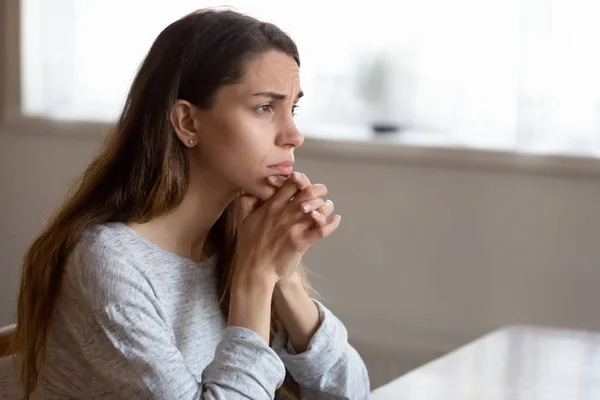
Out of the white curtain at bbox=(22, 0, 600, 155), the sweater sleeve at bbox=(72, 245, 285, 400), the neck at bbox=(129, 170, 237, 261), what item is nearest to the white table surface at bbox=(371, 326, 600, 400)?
the sweater sleeve at bbox=(72, 245, 285, 400)

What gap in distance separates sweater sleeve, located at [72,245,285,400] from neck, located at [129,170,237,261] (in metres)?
0.13

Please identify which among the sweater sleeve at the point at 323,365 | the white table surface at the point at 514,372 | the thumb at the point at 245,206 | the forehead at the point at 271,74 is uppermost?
the forehead at the point at 271,74

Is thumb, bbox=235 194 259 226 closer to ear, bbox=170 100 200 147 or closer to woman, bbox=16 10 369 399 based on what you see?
woman, bbox=16 10 369 399

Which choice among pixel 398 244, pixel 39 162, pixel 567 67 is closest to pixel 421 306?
pixel 398 244

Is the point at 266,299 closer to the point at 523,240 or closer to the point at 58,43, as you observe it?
the point at 523,240

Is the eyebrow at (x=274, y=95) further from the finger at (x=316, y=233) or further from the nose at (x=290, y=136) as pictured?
the finger at (x=316, y=233)

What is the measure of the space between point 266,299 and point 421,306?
1.56m

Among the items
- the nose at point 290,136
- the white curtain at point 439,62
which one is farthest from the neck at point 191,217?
the white curtain at point 439,62

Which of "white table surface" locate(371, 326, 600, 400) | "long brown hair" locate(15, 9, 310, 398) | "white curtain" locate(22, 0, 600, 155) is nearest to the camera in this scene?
"white table surface" locate(371, 326, 600, 400)

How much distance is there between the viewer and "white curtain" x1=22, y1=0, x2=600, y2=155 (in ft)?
8.58

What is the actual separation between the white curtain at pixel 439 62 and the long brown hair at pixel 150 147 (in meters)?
1.40

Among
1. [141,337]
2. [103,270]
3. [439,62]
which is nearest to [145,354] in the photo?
[141,337]

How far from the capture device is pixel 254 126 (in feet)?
4.55

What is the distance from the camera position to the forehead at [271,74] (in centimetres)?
139
